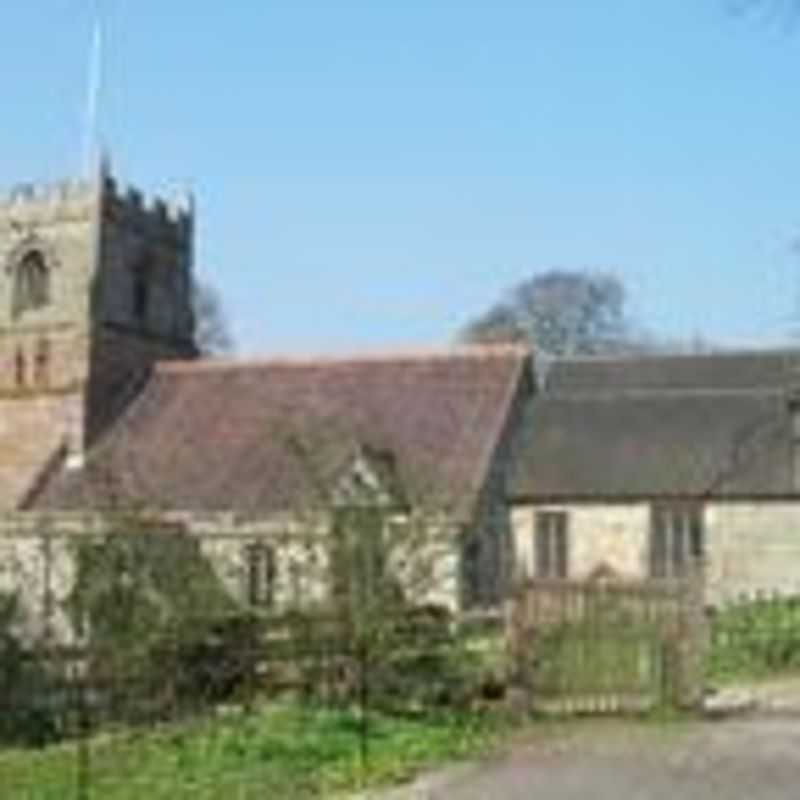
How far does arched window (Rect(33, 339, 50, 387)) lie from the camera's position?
196 ft

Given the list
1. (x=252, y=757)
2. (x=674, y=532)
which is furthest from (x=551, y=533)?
(x=252, y=757)

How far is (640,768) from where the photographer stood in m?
17.8

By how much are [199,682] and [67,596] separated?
1900 mm

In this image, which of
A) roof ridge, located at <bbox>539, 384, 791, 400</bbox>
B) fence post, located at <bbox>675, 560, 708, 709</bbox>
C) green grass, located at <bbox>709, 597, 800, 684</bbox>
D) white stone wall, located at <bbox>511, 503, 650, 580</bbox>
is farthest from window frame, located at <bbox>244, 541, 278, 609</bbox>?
roof ridge, located at <bbox>539, 384, 791, 400</bbox>

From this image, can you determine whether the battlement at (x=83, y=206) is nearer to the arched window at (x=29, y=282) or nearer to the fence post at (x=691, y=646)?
the arched window at (x=29, y=282)

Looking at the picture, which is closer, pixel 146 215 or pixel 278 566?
pixel 278 566

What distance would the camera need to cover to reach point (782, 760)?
18.3 m

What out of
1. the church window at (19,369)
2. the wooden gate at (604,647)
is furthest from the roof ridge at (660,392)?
the wooden gate at (604,647)

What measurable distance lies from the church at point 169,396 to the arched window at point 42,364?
29mm

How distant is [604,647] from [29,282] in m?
42.0

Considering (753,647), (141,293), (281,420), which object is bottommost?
(753,647)

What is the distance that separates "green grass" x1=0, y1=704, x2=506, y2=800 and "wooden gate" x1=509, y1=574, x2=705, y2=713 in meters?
0.84

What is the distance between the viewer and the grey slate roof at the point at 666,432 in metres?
51.3

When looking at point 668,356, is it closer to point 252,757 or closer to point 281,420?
point 281,420
